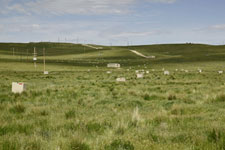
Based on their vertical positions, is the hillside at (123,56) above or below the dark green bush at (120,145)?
above

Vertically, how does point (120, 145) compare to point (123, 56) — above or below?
below

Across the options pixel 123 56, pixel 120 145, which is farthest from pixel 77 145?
pixel 123 56

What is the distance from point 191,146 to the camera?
531 centimetres

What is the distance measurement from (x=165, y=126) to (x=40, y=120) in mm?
3508

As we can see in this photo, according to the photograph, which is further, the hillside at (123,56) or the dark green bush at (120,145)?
the hillside at (123,56)

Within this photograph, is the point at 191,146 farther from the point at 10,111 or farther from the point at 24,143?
the point at 10,111

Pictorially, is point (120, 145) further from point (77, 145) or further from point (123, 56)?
point (123, 56)

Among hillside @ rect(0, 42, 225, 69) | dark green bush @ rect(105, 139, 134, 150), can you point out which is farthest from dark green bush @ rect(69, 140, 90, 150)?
hillside @ rect(0, 42, 225, 69)

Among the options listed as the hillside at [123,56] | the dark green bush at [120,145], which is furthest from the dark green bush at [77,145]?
the hillside at [123,56]

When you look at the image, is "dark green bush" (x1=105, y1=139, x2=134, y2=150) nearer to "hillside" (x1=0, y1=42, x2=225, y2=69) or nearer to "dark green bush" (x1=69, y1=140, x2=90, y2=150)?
"dark green bush" (x1=69, y1=140, x2=90, y2=150)

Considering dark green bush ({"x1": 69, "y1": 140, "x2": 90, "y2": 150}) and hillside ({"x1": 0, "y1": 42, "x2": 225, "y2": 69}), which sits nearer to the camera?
dark green bush ({"x1": 69, "y1": 140, "x2": 90, "y2": 150})

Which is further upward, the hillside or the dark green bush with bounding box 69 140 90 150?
the hillside

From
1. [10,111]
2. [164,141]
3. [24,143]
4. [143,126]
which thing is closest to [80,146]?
[24,143]

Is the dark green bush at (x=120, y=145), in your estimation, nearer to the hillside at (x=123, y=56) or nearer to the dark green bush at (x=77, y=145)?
the dark green bush at (x=77, y=145)
